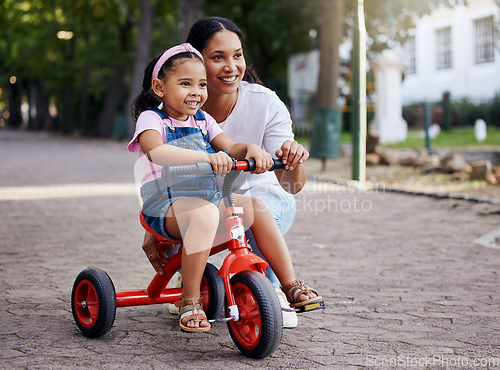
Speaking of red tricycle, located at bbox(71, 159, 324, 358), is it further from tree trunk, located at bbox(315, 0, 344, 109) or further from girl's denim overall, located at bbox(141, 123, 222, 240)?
tree trunk, located at bbox(315, 0, 344, 109)

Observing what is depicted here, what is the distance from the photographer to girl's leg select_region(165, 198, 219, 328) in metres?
3.07

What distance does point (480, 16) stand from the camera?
29391 millimetres

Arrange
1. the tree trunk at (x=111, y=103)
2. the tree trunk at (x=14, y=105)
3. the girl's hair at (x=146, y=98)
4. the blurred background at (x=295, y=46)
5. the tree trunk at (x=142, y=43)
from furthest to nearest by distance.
Answer: 1. the tree trunk at (x=14, y=105)
2. the tree trunk at (x=111, y=103)
3. the tree trunk at (x=142, y=43)
4. the blurred background at (x=295, y=46)
5. the girl's hair at (x=146, y=98)

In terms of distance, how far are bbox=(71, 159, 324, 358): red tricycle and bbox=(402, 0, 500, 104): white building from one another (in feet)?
80.1

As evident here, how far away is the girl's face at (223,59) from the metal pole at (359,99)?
25.9 feet

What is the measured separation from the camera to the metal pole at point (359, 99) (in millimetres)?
11312

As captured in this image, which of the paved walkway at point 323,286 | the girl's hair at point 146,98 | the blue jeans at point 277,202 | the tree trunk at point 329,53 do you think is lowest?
the paved walkway at point 323,286

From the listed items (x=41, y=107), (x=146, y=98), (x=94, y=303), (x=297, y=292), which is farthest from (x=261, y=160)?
(x=41, y=107)

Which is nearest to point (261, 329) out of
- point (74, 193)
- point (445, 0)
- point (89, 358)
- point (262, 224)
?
point (262, 224)

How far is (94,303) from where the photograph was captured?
352cm

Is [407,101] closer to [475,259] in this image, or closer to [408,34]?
[408,34]

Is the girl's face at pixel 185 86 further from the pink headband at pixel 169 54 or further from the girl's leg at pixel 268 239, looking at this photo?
the girl's leg at pixel 268 239

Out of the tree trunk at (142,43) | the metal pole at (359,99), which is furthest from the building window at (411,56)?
the metal pole at (359,99)

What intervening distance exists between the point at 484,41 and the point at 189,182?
29.0 m
